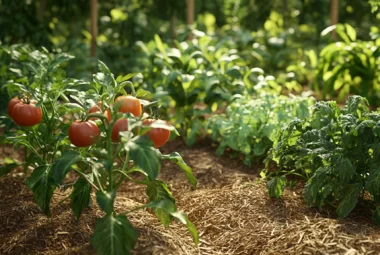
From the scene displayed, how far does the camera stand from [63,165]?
9.04 feet

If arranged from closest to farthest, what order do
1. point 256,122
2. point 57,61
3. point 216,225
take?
point 216,225, point 57,61, point 256,122

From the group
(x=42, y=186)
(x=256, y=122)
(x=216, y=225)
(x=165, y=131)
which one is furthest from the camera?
(x=256, y=122)

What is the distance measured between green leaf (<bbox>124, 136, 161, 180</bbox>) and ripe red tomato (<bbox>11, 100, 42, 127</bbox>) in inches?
33.4

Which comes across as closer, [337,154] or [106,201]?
[106,201]

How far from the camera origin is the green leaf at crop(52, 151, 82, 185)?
2719 millimetres

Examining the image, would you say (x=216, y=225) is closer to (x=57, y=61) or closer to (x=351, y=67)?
(x=57, y=61)

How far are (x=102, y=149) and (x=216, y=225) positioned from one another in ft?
3.09

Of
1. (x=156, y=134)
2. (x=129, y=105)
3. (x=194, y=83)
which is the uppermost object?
(x=129, y=105)

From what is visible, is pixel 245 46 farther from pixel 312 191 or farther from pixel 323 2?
pixel 312 191

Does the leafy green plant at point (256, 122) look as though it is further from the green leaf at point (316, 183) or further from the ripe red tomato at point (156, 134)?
the ripe red tomato at point (156, 134)

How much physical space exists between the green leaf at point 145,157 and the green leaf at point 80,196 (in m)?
0.64

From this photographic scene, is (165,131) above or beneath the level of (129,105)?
beneath

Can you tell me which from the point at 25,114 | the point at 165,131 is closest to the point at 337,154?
the point at 165,131

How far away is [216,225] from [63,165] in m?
1.19
